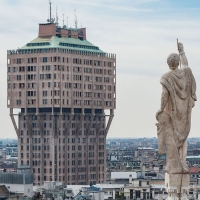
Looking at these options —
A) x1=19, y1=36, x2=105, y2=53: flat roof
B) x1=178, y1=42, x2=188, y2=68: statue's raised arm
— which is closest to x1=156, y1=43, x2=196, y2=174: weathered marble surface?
x1=178, y1=42, x2=188, y2=68: statue's raised arm

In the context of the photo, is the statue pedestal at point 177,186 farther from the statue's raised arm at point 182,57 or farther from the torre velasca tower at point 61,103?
the torre velasca tower at point 61,103

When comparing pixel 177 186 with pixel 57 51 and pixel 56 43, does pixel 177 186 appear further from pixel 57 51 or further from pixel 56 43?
pixel 56 43

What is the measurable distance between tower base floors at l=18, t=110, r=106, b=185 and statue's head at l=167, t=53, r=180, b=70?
156m

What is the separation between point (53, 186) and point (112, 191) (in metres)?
7.34

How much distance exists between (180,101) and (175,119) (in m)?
0.24

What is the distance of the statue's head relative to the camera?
15.7 metres

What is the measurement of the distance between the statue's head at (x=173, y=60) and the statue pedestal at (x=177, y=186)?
1417mm

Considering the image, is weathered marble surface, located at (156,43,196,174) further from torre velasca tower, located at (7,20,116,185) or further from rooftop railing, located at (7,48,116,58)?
rooftop railing, located at (7,48,116,58)

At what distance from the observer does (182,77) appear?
15633 millimetres

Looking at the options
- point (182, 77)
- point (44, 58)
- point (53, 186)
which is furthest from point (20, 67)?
point (182, 77)

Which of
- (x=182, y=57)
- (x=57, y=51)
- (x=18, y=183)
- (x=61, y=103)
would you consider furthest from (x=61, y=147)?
(x=182, y=57)

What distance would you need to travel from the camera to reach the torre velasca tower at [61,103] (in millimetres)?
176125

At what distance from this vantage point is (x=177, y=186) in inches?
610

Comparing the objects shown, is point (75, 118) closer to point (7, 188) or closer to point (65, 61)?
point (65, 61)
